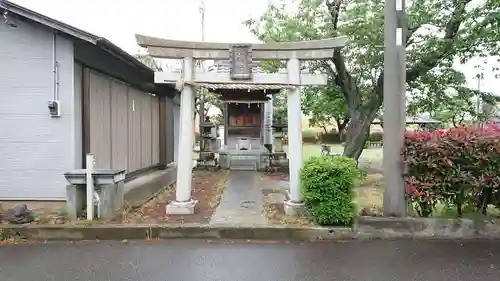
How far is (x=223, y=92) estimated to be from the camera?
16516 mm

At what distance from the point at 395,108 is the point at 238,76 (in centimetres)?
254

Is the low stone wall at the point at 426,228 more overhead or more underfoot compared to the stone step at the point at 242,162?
more underfoot

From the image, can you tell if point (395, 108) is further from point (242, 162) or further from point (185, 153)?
point (242, 162)

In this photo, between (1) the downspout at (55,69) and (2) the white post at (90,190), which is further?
(1) the downspout at (55,69)

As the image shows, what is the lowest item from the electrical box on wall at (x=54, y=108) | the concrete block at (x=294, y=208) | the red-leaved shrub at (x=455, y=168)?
the concrete block at (x=294, y=208)

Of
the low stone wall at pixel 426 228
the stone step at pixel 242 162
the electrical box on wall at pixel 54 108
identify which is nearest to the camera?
the low stone wall at pixel 426 228

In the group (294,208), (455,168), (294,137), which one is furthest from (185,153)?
(455,168)

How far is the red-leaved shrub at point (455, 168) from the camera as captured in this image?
19.9 feet

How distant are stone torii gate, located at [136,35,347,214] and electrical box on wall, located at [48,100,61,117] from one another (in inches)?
77.1

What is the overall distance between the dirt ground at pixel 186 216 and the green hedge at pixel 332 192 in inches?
68.7

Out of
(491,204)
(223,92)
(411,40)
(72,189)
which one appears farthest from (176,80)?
(223,92)

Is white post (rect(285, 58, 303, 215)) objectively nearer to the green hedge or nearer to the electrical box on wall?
the green hedge

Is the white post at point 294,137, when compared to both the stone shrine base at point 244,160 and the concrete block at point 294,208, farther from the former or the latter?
the stone shrine base at point 244,160

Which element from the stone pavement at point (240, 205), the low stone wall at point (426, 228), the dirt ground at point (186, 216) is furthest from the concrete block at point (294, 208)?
the dirt ground at point (186, 216)
